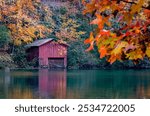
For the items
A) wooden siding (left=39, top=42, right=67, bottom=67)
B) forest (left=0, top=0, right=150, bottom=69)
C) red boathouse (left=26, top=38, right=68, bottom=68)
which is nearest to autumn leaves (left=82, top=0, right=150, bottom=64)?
forest (left=0, top=0, right=150, bottom=69)

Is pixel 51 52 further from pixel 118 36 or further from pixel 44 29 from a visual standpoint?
pixel 118 36

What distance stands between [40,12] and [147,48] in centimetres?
1969

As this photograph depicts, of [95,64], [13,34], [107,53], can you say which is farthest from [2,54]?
[107,53]

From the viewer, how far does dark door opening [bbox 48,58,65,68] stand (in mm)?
21766

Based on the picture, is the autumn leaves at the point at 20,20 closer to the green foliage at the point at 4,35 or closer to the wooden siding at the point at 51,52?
A: the green foliage at the point at 4,35

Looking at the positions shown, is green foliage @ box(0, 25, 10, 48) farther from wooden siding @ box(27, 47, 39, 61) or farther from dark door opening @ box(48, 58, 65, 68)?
dark door opening @ box(48, 58, 65, 68)

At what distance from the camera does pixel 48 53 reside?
22.2 m

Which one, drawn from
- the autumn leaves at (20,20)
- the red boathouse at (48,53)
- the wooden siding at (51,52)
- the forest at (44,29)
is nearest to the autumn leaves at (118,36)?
the forest at (44,29)

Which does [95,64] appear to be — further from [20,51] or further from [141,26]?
[141,26]

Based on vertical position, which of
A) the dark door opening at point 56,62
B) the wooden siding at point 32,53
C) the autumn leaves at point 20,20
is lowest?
the dark door opening at point 56,62

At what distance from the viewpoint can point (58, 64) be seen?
866 inches

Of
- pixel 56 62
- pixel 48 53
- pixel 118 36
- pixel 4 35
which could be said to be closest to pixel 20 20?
pixel 4 35

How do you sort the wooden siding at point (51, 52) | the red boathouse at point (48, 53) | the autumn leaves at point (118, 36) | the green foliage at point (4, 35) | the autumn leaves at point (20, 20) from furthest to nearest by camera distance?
the wooden siding at point (51, 52) → the red boathouse at point (48, 53) → the autumn leaves at point (20, 20) → the green foliage at point (4, 35) → the autumn leaves at point (118, 36)

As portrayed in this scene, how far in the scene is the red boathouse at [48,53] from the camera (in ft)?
70.6
